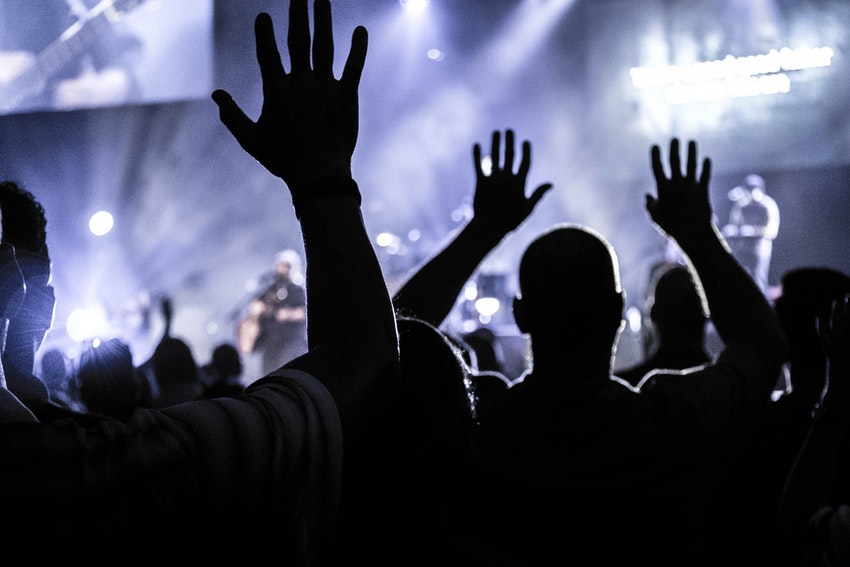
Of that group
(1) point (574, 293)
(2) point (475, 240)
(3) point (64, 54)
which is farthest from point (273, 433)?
(3) point (64, 54)

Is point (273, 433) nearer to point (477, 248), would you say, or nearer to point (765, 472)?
point (477, 248)

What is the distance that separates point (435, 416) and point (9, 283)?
565 mm

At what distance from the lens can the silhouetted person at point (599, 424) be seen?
1.71m

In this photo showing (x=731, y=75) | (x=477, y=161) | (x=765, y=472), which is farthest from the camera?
(x=731, y=75)

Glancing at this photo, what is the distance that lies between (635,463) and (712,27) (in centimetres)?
1243

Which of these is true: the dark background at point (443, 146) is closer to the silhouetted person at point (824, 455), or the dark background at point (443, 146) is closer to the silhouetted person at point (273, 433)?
the silhouetted person at point (824, 455)

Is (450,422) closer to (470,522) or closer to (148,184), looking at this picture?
(470,522)

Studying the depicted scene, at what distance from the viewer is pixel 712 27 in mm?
12680

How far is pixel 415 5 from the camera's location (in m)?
13.7

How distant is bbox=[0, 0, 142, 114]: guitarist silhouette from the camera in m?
9.57

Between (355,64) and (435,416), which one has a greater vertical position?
(355,64)

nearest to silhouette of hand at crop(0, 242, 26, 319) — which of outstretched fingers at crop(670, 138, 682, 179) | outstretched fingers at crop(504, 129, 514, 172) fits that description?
outstretched fingers at crop(504, 129, 514, 172)

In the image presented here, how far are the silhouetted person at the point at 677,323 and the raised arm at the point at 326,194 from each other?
2071 millimetres

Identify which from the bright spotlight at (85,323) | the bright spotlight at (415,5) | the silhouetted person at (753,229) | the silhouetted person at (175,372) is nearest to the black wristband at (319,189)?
the silhouetted person at (175,372)
